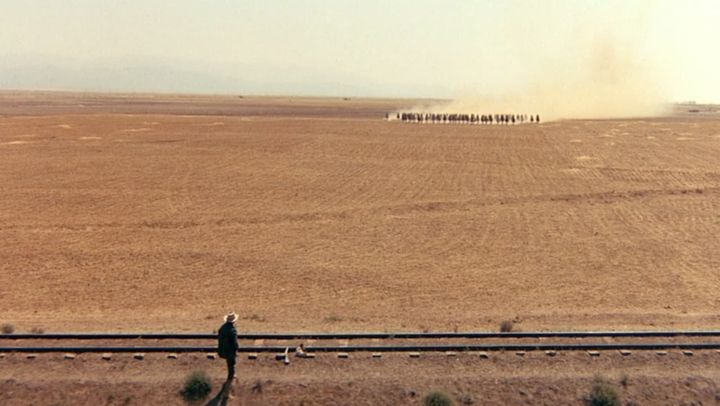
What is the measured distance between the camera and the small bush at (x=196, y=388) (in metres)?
10.8

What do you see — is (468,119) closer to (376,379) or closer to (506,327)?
(506,327)

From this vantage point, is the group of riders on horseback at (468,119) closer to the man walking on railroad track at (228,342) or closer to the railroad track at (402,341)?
the railroad track at (402,341)

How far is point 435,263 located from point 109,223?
48.5 ft

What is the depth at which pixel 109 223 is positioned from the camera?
85.4 feet

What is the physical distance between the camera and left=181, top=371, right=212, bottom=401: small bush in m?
10.8

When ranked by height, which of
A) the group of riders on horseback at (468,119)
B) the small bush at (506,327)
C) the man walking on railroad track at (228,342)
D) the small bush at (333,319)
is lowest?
the small bush at (333,319)

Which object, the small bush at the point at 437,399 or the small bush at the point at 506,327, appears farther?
the small bush at the point at 506,327

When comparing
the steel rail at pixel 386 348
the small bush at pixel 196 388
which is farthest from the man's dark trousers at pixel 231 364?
the steel rail at pixel 386 348

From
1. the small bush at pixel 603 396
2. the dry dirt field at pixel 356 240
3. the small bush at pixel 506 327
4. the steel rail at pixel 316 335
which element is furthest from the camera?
the dry dirt field at pixel 356 240

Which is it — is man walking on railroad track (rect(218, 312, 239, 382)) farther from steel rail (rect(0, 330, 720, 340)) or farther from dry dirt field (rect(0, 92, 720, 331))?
A: dry dirt field (rect(0, 92, 720, 331))

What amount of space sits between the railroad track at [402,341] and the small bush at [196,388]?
4.76 ft

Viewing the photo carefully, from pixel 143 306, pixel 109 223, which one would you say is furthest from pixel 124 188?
pixel 143 306

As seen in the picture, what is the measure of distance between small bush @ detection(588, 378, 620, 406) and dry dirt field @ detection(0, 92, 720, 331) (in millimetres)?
3715

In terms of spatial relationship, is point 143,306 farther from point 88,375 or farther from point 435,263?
point 435,263
